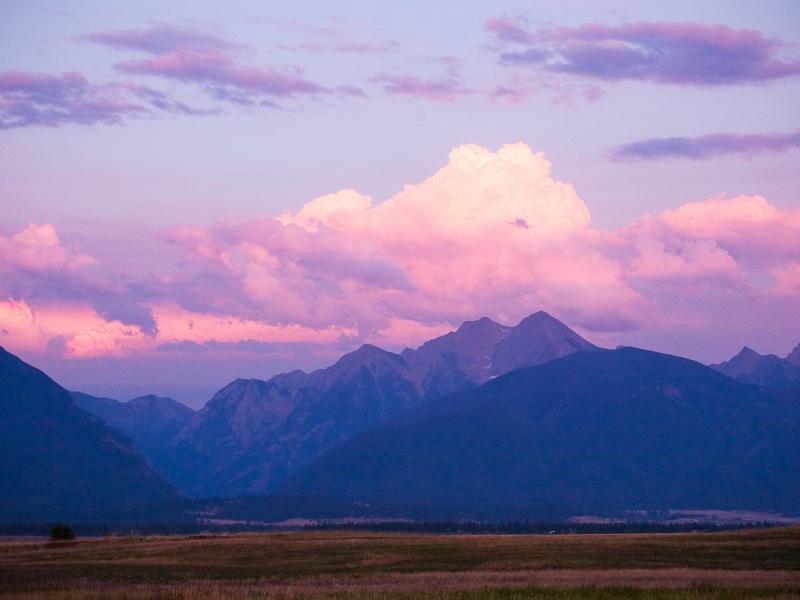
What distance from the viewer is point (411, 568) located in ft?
254

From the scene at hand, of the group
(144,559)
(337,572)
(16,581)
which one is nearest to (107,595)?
(16,581)

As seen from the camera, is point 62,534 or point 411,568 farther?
point 62,534

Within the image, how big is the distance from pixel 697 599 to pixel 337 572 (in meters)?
29.4

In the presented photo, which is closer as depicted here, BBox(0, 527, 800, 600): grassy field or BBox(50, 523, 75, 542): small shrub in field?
BBox(0, 527, 800, 600): grassy field

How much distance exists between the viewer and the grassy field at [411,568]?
186ft

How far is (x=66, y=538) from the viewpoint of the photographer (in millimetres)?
129000

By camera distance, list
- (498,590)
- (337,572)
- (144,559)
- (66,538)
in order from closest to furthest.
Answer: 1. (498,590)
2. (337,572)
3. (144,559)
4. (66,538)

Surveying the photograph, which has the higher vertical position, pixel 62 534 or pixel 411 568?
pixel 411 568

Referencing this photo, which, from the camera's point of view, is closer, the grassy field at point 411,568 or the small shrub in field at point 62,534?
the grassy field at point 411,568

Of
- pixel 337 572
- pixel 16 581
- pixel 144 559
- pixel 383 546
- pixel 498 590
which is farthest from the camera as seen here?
pixel 383 546

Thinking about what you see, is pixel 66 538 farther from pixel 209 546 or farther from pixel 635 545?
pixel 635 545

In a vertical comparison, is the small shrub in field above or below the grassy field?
below

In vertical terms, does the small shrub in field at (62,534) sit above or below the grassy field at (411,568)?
below

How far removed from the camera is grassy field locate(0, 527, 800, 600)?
56.8 m
